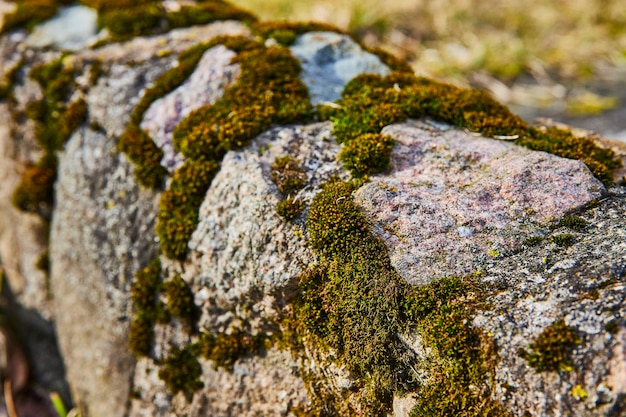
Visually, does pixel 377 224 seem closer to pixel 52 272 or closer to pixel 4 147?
pixel 52 272

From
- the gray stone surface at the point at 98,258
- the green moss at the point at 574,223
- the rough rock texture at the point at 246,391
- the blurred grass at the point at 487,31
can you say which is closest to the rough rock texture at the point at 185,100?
the gray stone surface at the point at 98,258

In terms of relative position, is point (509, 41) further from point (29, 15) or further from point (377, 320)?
point (377, 320)

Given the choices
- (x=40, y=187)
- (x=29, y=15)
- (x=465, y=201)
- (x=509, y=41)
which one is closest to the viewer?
(x=465, y=201)

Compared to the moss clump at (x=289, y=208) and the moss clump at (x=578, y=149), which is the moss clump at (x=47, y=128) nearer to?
the moss clump at (x=289, y=208)

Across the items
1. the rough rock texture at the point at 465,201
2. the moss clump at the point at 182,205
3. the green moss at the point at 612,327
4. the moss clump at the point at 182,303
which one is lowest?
the moss clump at the point at 182,303

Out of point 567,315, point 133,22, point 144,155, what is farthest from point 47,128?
point 567,315

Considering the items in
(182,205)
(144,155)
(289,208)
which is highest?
(289,208)

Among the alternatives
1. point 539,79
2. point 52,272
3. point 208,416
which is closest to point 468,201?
point 208,416
